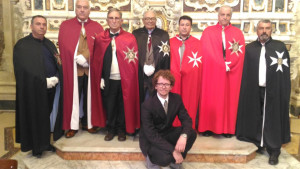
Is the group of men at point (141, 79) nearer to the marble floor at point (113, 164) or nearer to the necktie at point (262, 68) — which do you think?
the necktie at point (262, 68)

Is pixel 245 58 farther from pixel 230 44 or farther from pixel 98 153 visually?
pixel 98 153

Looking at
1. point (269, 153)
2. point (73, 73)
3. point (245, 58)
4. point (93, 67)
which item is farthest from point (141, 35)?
point (269, 153)

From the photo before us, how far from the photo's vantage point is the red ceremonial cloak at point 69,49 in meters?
4.19

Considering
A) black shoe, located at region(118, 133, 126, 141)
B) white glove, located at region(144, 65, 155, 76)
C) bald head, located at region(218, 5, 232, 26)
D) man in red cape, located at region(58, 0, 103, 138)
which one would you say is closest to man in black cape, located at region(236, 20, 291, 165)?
bald head, located at region(218, 5, 232, 26)

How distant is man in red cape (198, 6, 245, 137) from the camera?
422 centimetres

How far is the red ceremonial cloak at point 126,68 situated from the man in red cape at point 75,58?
166mm

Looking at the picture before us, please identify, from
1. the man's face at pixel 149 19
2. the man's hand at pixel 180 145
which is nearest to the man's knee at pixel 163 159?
the man's hand at pixel 180 145

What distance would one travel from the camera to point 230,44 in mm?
4223

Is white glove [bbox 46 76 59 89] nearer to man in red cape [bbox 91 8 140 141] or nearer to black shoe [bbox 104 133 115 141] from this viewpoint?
man in red cape [bbox 91 8 140 141]

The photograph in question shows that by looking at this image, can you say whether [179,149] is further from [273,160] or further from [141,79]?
[273,160]

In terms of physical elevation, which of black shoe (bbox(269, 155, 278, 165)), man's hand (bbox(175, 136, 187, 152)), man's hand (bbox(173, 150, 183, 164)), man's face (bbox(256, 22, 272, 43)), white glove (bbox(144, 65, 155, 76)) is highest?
man's face (bbox(256, 22, 272, 43))

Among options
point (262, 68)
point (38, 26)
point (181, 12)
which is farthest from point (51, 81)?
point (262, 68)

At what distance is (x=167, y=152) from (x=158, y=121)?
0.39m

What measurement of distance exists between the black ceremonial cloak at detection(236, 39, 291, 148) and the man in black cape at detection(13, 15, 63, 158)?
2.61m
